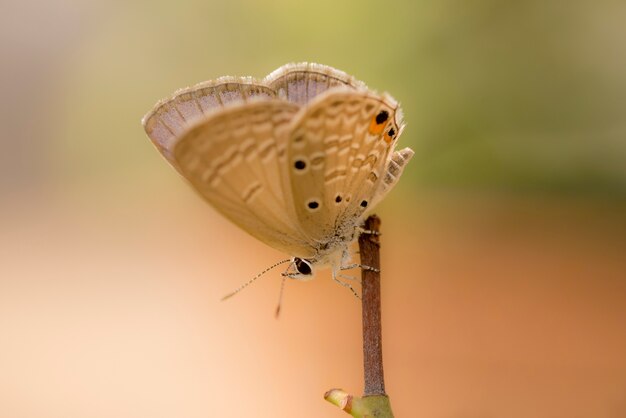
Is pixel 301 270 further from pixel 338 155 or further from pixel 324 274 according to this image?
pixel 324 274

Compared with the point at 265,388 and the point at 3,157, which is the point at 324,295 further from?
the point at 3,157

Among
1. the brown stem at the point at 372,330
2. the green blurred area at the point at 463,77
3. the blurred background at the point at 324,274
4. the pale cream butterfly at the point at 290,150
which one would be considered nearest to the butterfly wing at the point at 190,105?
the pale cream butterfly at the point at 290,150

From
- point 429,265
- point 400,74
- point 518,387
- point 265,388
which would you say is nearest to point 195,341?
point 265,388

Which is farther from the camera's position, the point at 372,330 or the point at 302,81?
the point at 302,81

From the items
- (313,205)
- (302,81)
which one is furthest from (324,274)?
(302,81)

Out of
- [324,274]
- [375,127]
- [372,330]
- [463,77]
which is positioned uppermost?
[463,77]

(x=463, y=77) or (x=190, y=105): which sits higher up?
(x=463, y=77)

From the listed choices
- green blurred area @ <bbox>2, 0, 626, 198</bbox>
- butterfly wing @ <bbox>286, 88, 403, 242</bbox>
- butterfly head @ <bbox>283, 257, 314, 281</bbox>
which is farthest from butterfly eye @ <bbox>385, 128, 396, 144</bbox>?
green blurred area @ <bbox>2, 0, 626, 198</bbox>
